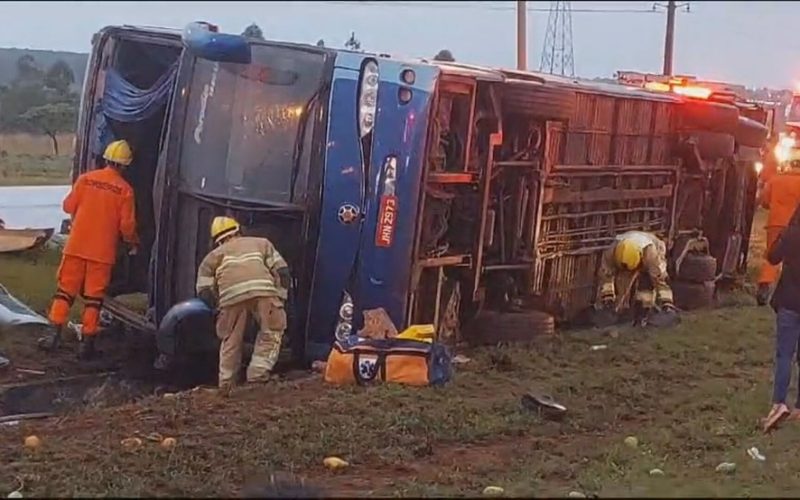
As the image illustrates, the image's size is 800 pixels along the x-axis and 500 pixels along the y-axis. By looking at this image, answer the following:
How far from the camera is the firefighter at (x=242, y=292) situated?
351 inches

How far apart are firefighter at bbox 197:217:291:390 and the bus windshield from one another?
411 millimetres

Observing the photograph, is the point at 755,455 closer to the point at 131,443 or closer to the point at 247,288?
the point at 131,443

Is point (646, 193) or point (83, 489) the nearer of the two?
point (83, 489)

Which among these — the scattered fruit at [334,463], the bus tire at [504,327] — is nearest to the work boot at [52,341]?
the bus tire at [504,327]

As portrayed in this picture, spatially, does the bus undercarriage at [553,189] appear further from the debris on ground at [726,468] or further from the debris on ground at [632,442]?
the debris on ground at [726,468]

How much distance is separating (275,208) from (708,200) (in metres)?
7.68

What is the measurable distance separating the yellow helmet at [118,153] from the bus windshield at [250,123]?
928mm

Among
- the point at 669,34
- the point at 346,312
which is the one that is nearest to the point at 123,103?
the point at 346,312

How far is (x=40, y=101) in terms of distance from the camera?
18.8m

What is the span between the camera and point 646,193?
13.7 m

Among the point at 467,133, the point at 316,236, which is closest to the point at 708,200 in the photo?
the point at 467,133

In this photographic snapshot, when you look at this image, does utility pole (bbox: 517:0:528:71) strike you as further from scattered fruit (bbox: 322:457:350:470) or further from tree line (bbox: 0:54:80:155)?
scattered fruit (bbox: 322:457:350:470)

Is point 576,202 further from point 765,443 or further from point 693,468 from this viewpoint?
point 693,468

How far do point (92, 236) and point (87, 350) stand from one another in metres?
0.84
